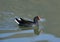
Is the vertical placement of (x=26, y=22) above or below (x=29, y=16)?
below

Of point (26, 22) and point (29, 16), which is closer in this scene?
point (26, 22)

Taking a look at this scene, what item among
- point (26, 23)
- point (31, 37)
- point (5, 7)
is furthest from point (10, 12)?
point (31, 37)

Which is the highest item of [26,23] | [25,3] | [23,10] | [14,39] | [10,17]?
[25,3]

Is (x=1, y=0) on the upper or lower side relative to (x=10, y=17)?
upper

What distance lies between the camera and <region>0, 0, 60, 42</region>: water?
9.18 metres

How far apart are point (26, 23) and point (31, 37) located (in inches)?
43.7

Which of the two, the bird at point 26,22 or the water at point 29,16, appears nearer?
the water at point 29,16

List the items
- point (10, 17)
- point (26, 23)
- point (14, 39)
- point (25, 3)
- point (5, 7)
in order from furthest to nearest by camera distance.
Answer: point (25, 3), point (5, 7), point (10, 17), point (26, 23), point (14, 39)

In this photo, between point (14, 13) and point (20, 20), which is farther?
point (14, 13)

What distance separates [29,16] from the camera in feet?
37.4

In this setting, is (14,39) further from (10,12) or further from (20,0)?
(20,0)

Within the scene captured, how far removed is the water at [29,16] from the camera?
9177 mm

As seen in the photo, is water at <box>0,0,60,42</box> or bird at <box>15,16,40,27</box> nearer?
water at <box>0,0,60,42</box>

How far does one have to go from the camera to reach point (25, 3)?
1383 cm
